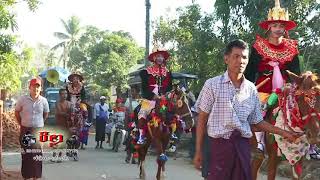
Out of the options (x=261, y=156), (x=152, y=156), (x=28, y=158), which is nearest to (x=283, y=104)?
→ (x=261, y=156)

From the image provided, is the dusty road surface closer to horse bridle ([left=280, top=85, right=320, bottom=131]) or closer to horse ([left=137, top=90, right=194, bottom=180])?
horse ([left=137, top=90, right=194, bottom=180])

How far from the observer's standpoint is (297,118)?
567cm

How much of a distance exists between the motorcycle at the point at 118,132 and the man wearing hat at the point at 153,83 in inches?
257

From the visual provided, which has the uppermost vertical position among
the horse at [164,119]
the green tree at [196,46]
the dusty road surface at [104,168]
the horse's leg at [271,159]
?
the green tree at [196,46]

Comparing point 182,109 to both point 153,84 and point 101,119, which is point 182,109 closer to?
point 153,84

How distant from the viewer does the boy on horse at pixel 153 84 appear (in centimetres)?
998

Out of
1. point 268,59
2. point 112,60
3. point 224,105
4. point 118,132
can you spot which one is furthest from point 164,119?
point 112,60

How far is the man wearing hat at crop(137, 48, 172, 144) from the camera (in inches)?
393

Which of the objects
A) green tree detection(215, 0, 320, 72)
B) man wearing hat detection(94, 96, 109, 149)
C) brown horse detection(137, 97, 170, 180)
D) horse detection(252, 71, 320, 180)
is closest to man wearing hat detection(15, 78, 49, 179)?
brown horse detection(137, 97, 170, 180)

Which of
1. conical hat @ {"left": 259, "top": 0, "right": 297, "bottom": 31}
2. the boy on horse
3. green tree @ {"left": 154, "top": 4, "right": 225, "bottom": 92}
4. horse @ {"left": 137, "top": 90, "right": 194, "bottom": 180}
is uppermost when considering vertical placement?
green tree @ {"left": 154, "top": 4, "right": 225, "bottom": 92}

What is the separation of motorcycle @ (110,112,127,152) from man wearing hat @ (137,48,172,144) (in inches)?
257

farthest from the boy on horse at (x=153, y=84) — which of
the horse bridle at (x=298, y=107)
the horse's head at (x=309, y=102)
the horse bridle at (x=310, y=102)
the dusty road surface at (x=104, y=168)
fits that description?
the horse bridle at (x=310, y=102)

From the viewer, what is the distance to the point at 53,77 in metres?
17.9

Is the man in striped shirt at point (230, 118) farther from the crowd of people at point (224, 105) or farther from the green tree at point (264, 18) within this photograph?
the green tree at point (264, 18)
